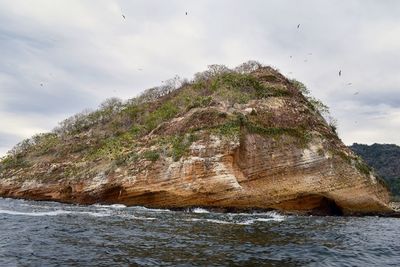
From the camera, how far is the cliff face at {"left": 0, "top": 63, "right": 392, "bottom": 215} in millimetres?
39312

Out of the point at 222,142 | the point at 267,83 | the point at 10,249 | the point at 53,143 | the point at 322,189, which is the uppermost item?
the point at 267,83

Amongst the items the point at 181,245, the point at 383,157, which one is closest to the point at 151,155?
the point at 181,245

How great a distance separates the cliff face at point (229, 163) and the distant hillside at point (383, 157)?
104389mm

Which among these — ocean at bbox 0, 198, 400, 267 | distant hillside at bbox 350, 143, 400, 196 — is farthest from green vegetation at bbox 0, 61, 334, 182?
distant hillside at bbox 350, 143, 400, 196

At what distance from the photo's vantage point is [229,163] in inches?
1599

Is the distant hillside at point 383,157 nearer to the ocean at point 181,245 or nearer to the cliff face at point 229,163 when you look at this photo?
the cliff face at point 229,163

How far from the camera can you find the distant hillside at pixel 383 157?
15305cm

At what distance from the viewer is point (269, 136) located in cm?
4378

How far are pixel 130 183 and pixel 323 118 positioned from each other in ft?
87.7

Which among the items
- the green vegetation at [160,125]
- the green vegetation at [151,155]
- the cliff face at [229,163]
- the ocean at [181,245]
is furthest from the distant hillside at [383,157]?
the ocean at [181,245]

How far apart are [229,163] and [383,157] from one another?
146712 millimetres

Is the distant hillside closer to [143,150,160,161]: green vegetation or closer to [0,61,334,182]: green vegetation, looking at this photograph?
[0,61,334,182]: green vegetation

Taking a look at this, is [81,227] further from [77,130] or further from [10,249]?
[77,130]

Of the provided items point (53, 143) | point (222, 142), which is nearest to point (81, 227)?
point (222, 142)
